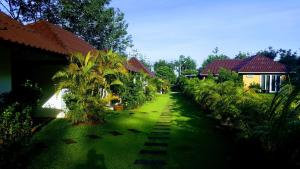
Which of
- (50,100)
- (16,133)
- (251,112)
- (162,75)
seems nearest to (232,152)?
(251,112)

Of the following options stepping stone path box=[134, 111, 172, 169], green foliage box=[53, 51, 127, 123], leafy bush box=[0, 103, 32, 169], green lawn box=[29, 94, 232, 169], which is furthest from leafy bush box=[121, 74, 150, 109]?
leafy bush box=[0, 103, 32, 169]

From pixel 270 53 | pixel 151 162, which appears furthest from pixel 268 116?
pixel 270 53

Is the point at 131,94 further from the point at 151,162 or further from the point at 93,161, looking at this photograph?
the point at 151,162

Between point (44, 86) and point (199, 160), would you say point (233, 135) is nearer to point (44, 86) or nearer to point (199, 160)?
point (199, 160)

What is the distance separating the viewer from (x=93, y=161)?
632 cm

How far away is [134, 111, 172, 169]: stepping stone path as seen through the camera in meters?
6.19

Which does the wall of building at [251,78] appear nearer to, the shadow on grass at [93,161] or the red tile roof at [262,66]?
the red tile roof at [262,66]

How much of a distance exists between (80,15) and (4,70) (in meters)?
24.9

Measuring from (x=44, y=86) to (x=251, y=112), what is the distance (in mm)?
9638

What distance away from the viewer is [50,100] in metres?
12.8

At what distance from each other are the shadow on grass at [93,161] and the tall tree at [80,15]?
2491cm

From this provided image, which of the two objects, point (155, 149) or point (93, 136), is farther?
point (93, 136)

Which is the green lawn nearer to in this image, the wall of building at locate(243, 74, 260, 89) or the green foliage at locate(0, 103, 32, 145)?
the green foliage at locate(0, 103, 32, 145)

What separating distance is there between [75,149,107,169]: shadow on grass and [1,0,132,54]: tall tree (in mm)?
24911
